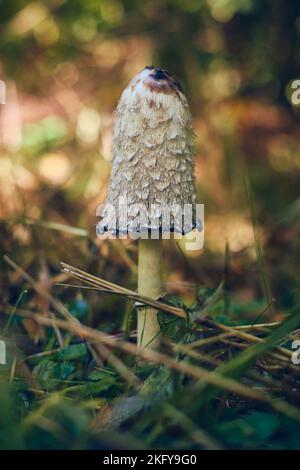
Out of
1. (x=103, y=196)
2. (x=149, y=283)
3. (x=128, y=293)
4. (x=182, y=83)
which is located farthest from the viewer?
(x=182, y=83)

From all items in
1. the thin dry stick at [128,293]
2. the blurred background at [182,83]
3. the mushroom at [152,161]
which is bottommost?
the thin dry stick at [128,293]

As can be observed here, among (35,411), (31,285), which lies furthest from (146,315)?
(31,285)

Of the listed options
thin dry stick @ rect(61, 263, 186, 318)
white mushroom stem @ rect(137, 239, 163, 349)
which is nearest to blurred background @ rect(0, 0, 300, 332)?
white mushroom stem @ rect(137, 239, 163, 349)

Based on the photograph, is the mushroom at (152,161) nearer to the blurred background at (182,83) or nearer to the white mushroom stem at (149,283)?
the white mushroom stem at (149,283)

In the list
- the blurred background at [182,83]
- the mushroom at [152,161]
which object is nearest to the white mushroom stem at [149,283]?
the mushroom at [152,161]

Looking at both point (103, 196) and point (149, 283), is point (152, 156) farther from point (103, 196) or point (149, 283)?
point (103, 196)

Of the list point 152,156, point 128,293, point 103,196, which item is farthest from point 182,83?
point 128,293
